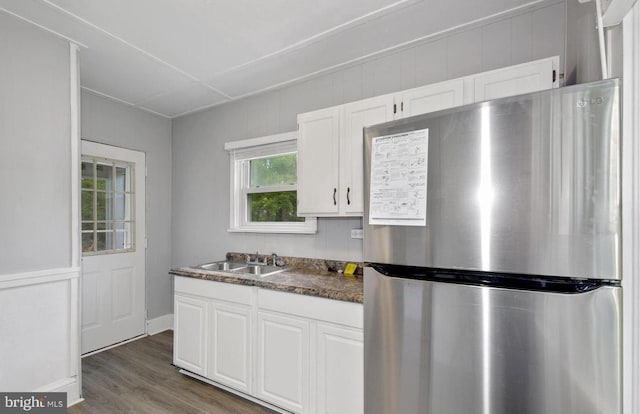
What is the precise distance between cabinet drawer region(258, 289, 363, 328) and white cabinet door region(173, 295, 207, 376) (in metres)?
0.67

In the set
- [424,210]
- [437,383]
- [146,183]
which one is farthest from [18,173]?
[437,383]

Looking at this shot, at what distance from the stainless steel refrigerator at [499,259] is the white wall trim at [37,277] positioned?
227 centimetres

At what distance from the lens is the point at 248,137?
3.18 metres

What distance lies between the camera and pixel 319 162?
2.26 metres

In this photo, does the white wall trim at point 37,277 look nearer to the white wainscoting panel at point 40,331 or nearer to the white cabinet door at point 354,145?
the white wainscoting panel at point 40,331

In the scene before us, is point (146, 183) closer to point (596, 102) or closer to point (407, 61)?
point (407, 61)

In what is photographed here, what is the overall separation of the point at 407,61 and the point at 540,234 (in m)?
1.81

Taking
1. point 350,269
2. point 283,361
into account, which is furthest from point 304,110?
point 283,361

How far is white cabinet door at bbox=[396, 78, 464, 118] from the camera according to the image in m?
1.75

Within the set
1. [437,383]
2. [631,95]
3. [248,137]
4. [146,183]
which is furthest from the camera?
[146,183]

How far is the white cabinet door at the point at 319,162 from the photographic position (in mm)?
2193

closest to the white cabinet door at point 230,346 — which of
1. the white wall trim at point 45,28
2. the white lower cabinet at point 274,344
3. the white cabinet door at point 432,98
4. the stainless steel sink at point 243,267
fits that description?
the white lower cabinet at point 274,344

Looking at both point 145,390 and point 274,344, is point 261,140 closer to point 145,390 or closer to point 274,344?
point 274,344

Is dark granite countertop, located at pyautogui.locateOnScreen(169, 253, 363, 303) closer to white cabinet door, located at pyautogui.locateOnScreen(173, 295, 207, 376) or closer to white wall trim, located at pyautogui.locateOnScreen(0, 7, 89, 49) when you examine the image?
white cabinet door, located at pyautogui.locateOnScreen(173, 295, 207, 376)
